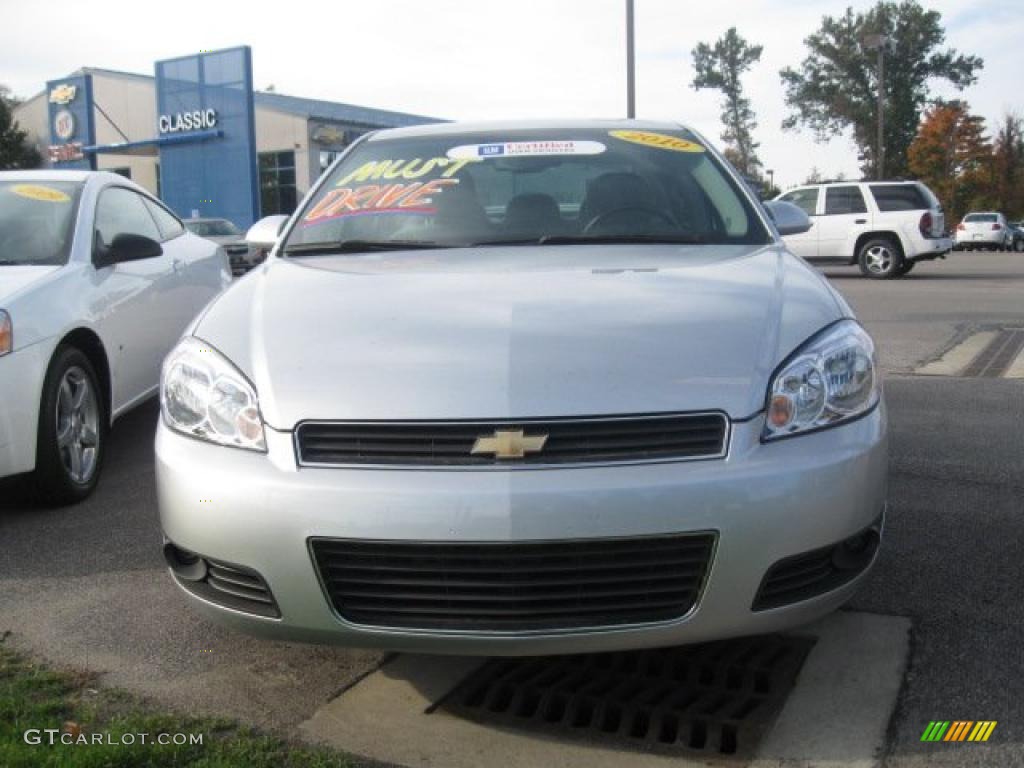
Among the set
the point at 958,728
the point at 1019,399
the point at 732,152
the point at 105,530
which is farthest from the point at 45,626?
the point at 732,152

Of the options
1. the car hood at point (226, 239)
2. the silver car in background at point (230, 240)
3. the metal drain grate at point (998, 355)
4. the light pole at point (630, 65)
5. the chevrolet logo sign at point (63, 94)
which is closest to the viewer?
the metal drain grate at point (998, 355)

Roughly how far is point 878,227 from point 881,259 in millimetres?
569

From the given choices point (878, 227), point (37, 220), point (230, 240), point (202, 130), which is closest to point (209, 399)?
point (37, 220)

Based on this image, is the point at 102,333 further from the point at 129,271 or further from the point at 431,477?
the point at 431,477

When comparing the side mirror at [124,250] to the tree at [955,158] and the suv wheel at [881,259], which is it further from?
the tree at [955,158]

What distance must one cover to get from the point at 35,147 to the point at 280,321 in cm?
5767

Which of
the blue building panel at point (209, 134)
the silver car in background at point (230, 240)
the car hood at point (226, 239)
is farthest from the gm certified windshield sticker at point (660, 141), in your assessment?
the blue building panel at point (209, 134)

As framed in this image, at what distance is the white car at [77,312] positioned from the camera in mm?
4270

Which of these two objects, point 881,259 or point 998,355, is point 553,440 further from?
point 881,259

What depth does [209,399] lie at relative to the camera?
2664 mm

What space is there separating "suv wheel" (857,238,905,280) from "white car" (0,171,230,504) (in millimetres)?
14964

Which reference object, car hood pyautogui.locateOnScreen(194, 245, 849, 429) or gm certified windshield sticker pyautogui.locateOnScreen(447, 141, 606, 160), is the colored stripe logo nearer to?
car hood pyautogui.locateOnScreen(194, 245, 849, 429)

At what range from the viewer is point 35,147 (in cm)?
5391

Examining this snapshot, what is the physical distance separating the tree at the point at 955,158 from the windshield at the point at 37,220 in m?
66.6
